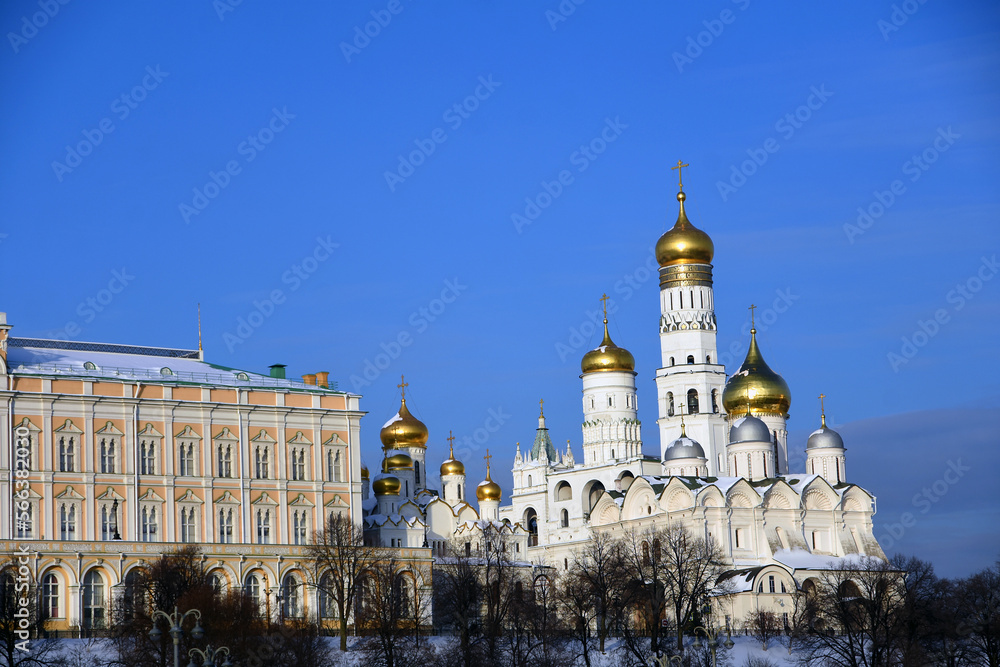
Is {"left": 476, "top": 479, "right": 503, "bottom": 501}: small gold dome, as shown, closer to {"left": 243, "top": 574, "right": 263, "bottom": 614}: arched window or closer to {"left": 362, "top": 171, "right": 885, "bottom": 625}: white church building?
{"left": 362, "top": 171, "right": 885, "bottom": 625}: white church building

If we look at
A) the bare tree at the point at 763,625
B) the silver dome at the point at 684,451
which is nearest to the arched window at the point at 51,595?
the bare tree at the point at 763,625

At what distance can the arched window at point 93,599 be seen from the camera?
67.3 m

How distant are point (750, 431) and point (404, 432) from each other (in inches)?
794

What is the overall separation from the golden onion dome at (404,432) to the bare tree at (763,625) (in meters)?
25.7

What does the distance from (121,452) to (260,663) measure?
1920cm

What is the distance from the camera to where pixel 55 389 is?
7025 centimetres

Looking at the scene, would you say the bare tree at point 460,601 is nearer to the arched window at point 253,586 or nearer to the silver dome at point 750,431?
the arched window at point 253,586

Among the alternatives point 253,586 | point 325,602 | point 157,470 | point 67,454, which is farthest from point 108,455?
point 325,602

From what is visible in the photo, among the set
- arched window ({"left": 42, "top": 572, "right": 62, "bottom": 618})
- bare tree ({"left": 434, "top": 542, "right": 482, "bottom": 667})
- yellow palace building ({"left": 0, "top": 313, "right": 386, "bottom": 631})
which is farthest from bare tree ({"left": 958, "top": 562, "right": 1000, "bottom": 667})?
arched window ({"left": 42, "top": 572, "right": 62, "bottom": 618})

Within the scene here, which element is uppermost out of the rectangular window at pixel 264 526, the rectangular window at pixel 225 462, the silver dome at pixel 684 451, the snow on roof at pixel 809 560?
the silver dome at pixel 684 451

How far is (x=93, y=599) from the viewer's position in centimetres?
6794

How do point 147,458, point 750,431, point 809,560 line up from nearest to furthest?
point 147,458 < point 809,560 < point 750,431

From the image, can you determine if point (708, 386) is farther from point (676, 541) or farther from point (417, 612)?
point (417, 612)

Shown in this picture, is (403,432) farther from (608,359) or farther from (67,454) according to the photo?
(67,454)
